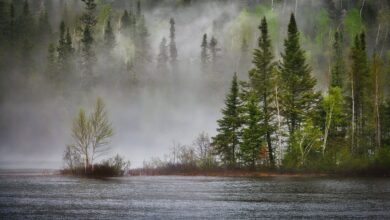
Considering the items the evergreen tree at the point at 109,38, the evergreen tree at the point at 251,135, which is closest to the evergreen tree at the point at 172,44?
the evergreen tree at the point at 109,38

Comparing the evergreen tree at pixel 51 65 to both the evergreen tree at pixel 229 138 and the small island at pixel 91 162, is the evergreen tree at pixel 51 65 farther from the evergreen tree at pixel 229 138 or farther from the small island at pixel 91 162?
the evergreen tree at pixel 229 138

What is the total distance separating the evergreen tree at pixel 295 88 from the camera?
2940 inches

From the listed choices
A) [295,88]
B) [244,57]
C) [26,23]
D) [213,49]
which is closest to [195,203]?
[295,88]

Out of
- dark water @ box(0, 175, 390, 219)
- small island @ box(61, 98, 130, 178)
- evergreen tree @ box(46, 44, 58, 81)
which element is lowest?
dark water @ box(0, 175, 390, 219)

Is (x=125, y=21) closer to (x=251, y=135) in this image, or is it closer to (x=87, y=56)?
(x=87, y=56)

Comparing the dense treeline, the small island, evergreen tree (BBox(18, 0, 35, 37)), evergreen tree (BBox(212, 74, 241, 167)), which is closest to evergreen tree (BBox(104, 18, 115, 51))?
evergreen tree (BBox(18, 0, 35, 37))

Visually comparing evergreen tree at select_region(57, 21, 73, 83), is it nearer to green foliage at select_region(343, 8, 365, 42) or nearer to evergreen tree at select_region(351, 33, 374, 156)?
green foliage at select_region(343, 8, 365, 42)

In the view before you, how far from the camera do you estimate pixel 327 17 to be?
151625mm

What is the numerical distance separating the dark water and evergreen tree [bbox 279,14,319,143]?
3121 centimetres

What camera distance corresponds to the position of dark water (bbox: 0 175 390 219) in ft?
89.2

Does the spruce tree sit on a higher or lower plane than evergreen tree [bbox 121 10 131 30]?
lower

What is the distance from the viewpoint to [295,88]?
250ft

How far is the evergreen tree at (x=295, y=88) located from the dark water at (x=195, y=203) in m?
31.2

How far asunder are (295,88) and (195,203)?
152 feet
